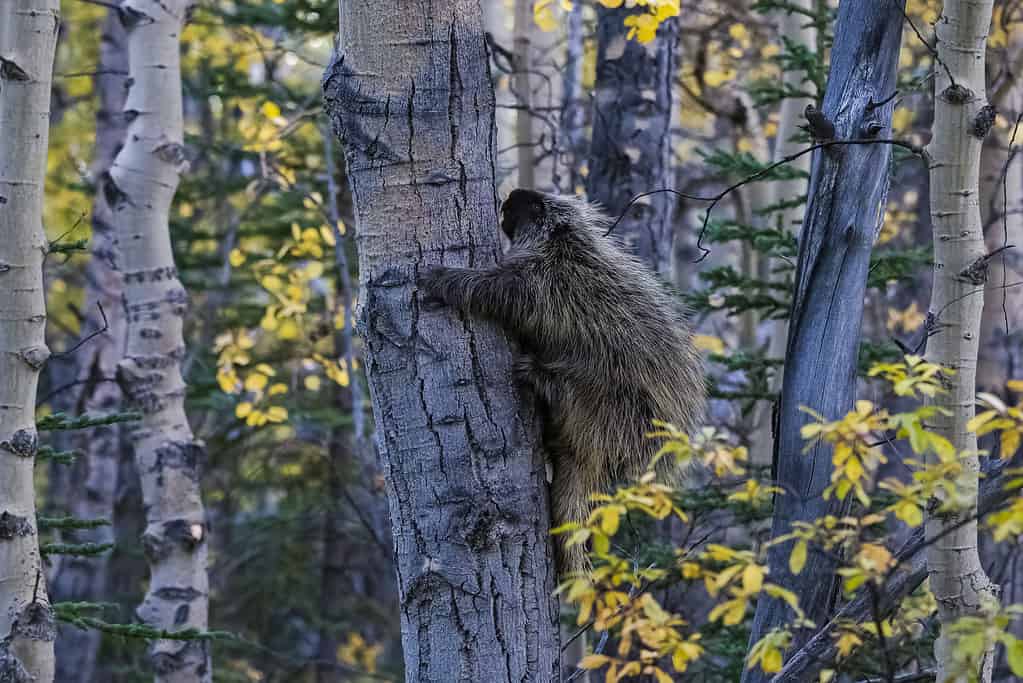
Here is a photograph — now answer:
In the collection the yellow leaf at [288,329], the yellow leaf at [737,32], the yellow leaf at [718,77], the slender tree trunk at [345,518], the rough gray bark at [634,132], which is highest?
the yellow leaf at [737,32]

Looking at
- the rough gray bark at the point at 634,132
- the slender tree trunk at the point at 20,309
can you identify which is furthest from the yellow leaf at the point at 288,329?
the slender tree trunk at the point at 20,309

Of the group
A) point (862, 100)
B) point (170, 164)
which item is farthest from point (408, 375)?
point (170, 164)

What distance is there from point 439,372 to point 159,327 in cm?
297

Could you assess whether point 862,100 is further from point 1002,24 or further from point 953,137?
point 1002,24

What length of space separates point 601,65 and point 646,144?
545 millimetres

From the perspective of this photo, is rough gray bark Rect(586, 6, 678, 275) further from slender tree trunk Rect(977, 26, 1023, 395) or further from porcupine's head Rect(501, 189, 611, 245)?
slender tree trunk Rect(977, 26, 1023, 395)

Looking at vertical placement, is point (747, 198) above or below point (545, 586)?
above

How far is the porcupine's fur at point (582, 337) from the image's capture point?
11.1 ft

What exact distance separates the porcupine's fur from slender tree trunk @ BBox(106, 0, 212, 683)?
6.48 ft

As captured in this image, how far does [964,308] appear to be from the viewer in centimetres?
294

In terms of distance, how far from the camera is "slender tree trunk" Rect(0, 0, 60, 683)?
348 cm

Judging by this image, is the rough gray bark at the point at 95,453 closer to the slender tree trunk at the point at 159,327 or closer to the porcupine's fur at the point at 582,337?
the slender tree trunk at the point at 159,327

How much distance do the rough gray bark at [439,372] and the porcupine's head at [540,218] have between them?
1.46 m

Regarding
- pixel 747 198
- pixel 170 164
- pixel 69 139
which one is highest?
pixel 69 139
